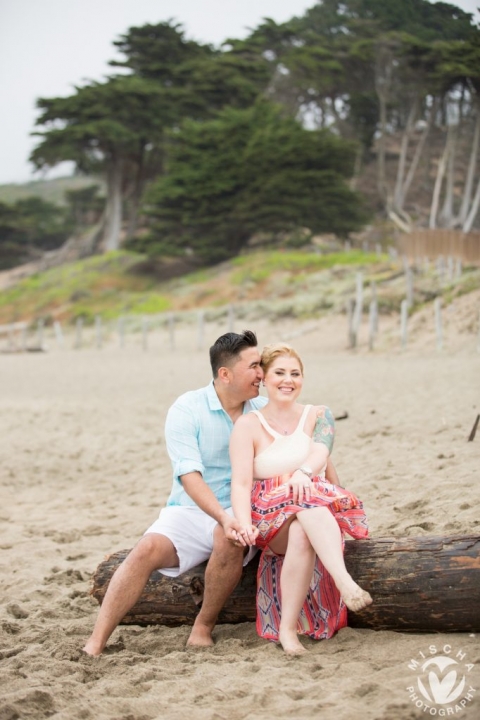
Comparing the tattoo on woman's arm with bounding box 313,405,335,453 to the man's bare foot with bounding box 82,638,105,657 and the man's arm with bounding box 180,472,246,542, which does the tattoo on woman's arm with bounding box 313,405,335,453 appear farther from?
the man's bare foot with bounding box 82,638,105,657

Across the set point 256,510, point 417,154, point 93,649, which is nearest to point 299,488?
point 256,510

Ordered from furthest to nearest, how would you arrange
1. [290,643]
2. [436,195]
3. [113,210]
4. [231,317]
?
[113,210] → [436,195] → [231,317] → [290,643]

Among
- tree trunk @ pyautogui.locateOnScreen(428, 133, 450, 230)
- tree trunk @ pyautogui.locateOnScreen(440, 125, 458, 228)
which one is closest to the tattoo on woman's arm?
tree trunk @ pyautogui.locateOnScreen(440, 125, 458, 228)

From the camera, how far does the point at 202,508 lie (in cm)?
361

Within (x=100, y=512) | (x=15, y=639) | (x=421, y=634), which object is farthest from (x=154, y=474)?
(x=421, y=634)

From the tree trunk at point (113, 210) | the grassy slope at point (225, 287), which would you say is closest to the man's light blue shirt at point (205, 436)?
the grassy slope at point (225, 287)

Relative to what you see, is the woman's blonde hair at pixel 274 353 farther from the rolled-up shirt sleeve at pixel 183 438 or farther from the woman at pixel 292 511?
the rolled-up shirt sleeve at pixel 183 438

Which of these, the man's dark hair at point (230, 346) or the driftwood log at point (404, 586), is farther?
the man's dark hair at point (230, 346)

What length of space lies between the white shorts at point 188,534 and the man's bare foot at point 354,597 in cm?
63

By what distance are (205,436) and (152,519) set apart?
8.86 ft

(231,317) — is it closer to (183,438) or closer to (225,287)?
(225,287)

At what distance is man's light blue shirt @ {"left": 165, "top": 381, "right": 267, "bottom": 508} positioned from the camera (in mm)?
3795

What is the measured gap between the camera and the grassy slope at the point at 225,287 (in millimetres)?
26734

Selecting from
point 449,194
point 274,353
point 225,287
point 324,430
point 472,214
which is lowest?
point 225,287
